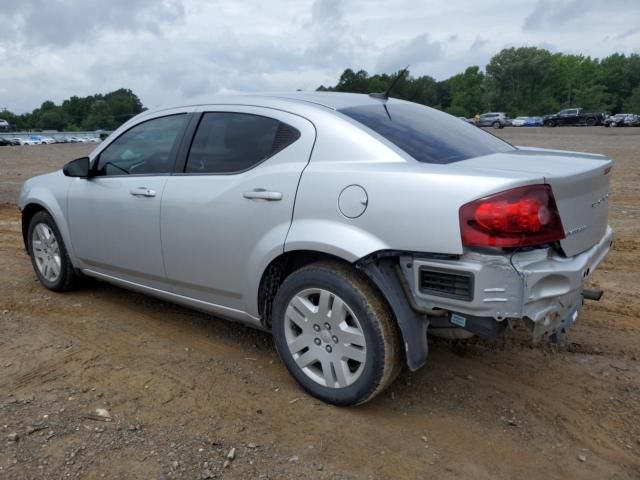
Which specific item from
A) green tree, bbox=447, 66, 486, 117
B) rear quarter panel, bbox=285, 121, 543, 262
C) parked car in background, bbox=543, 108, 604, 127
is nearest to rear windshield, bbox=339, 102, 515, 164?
rear quarter panel, bbox=285, 121, 543, 262

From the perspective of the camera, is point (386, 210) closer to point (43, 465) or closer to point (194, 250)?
point (194, 250)

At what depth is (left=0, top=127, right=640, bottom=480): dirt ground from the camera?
262 centimetres

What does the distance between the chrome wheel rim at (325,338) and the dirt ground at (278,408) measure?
0.20 metres

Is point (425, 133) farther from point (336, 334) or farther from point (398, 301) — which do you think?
point (336, 334)

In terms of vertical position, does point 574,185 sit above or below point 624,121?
above

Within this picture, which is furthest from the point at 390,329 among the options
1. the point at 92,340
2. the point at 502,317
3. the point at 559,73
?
the point at 559,73

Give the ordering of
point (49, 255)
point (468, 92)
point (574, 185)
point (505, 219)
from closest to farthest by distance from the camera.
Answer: point (505, 219)
point (574, 185)
point (49, 255)
point (468, 92)

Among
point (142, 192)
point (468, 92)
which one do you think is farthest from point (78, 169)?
point (468, 92)

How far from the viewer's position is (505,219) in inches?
97.5

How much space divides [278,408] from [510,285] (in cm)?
141

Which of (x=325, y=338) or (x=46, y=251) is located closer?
(x=325, y=338)

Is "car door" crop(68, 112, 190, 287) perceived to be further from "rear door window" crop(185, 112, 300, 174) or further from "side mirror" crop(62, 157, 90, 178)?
"rear door window" crop(185, 112, 300, 174)

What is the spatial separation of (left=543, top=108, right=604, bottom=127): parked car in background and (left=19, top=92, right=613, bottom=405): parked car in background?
51073 mm

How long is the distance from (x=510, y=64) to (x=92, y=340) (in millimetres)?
100463
